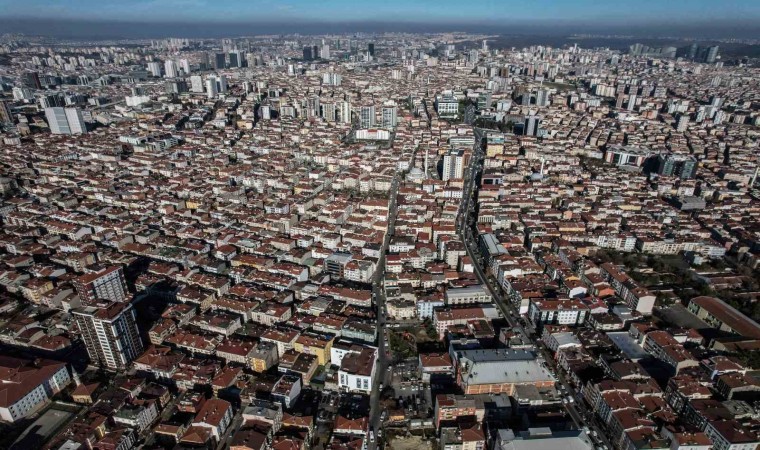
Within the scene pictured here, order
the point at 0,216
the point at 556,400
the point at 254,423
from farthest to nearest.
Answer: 1. the point at 0,216
2. the point at 556,400
3. the point at 254,423

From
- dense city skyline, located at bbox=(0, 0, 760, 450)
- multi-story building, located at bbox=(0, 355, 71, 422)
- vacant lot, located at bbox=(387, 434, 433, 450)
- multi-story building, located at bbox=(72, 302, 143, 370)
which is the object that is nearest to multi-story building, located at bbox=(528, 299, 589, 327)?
dense city skyline, located at bbox=(0, 0, 760, 450)

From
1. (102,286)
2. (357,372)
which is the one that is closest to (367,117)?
(102,286)

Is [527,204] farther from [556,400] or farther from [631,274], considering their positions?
[556,400]

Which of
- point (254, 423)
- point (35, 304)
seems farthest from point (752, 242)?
point (35, 304)

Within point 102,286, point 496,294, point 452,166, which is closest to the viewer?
point 102,286

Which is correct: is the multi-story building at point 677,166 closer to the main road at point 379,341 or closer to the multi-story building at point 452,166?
the multi-story building at point 452,166

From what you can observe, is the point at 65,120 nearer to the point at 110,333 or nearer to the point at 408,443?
the point at 110,333

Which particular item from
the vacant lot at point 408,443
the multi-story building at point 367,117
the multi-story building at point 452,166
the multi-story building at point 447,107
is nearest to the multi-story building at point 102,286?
the vacant lot at point 408,443
